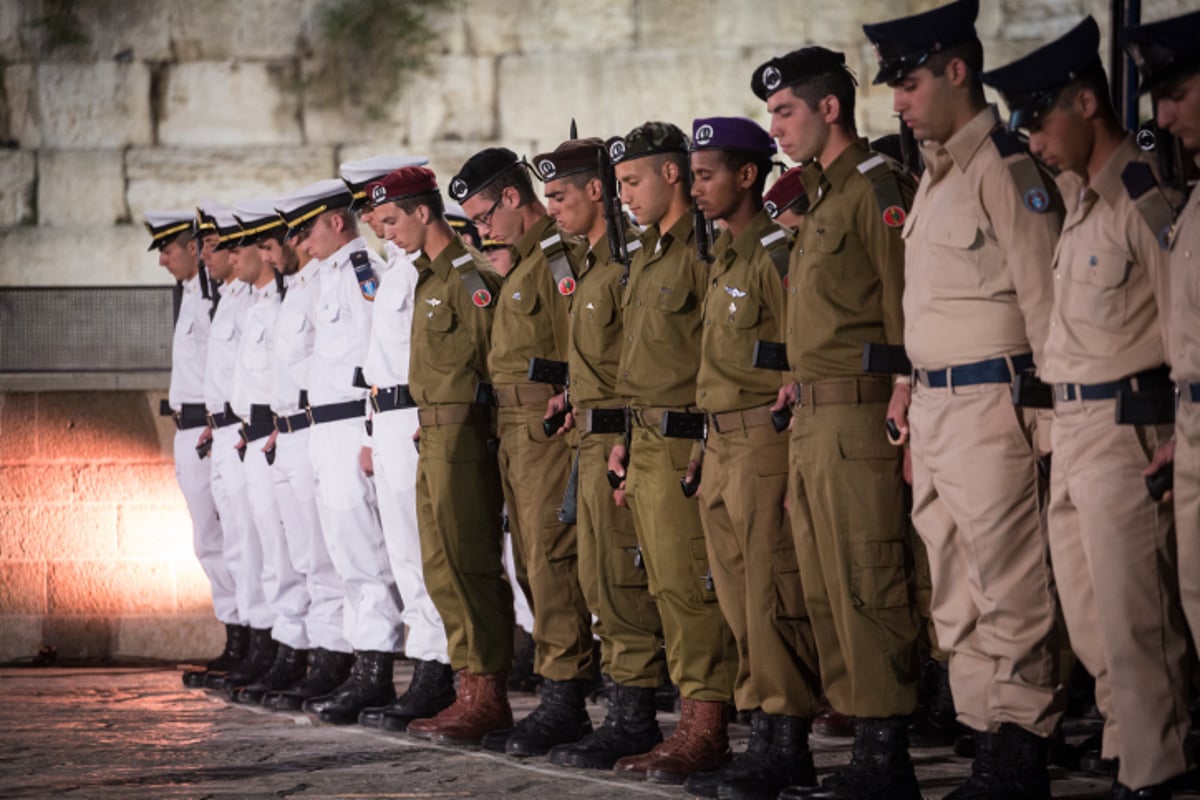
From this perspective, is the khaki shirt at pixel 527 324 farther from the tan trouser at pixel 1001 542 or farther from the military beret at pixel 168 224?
the military beret at pixel 168 224

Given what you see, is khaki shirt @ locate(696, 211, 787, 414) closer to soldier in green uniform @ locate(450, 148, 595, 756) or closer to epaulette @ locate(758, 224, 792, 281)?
epaulette @ locate(758, 224, 792, 281)

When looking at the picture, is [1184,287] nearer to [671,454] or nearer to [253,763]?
[671,454]

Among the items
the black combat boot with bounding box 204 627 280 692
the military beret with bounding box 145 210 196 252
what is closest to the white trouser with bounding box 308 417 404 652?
the black combat boot with bounding box 204 627 280 692

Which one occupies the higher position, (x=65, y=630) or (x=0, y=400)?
(x=0, y=400)

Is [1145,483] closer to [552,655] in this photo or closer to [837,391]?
[837,391]

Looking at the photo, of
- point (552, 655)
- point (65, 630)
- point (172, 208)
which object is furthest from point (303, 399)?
point (172, 208)

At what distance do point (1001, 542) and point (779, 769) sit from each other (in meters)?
1.08

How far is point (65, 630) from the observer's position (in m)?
11.0

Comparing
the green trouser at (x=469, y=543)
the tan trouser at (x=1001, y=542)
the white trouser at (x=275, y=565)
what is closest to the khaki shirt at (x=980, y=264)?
the tan trouser at (x=1001, y=542)

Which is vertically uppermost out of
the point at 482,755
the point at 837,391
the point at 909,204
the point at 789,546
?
the point at 909,204

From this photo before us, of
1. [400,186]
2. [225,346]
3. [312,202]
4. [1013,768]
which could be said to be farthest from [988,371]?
[225,346]

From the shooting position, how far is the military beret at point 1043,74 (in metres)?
4.95

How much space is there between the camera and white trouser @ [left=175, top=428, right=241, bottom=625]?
10156 millimetres

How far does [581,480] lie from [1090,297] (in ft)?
7.75
